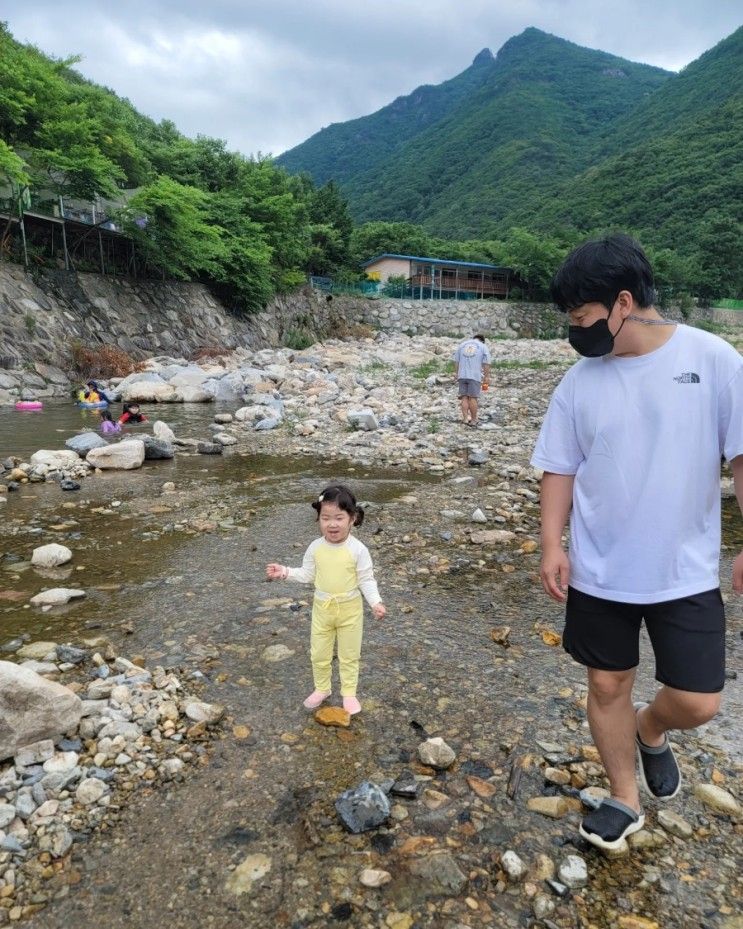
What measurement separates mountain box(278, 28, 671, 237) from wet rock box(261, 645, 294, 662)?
8424 centimetres

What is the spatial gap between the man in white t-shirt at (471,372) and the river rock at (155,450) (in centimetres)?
577

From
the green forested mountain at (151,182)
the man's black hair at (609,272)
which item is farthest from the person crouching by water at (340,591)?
the green forested mountain at (151,182)

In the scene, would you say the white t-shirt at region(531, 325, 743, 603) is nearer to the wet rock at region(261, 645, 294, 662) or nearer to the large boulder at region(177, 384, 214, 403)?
the wet rock at region(261, 645, 294, 662)

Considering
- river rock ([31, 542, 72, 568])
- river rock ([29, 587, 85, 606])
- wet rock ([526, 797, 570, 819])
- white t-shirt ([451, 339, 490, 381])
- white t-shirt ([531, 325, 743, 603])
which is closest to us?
white t-shirt ([531, 325, 743, 603])

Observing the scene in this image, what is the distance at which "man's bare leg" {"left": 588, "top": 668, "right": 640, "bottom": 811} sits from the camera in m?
2.10

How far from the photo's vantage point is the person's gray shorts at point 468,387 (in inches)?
457

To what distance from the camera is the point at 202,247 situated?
25.2 m

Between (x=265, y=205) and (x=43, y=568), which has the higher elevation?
(x=265, y=205)

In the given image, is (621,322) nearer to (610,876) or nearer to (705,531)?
(705,531)

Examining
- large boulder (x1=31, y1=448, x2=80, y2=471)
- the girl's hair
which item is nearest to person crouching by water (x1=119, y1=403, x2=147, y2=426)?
large boulder (x1=31, y1=448, x2=80, y2=471)

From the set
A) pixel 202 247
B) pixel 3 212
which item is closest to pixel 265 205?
pixel 202 247

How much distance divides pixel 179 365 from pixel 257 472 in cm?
1406

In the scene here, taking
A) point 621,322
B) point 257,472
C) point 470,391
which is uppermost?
point 621,322

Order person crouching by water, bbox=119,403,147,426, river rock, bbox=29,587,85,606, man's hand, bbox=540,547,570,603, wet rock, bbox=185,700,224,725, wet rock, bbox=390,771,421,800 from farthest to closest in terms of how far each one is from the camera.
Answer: person crouching by water, bbox=119,403,147,426 → river rock, bbox=29,587,85,606 → wet rock, bbox=185,700,224,725 → wet rock, bbox=390,771,421,800 → man's hand, bbox=540,547,570,603
